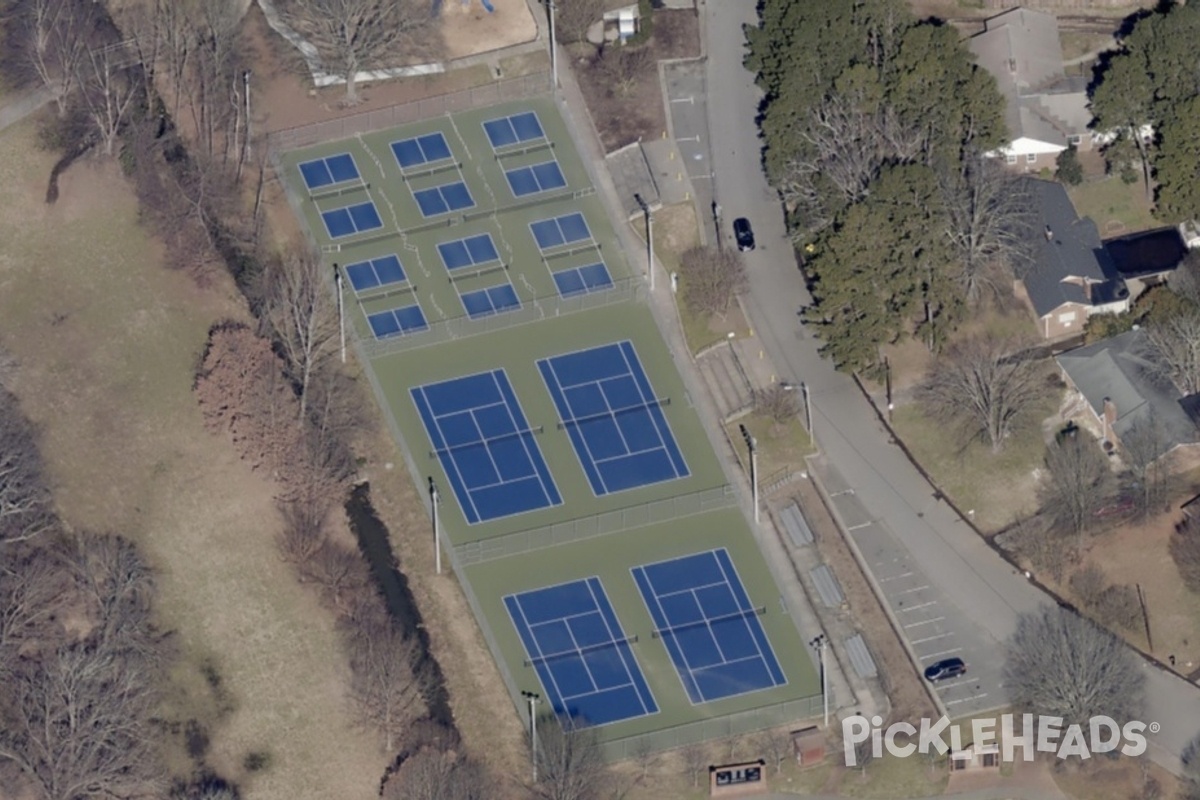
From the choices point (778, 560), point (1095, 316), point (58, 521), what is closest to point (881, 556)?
point (778, 560)

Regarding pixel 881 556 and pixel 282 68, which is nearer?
pixel 881 556

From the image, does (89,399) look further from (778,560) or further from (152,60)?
(778,560)

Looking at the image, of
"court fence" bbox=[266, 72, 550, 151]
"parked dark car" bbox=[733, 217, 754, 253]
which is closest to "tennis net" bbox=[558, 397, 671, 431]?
"parked dark car" bbox=[733, 217, 754, 253]

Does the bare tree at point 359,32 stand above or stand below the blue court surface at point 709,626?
above

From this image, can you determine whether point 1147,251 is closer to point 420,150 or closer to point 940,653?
point 940,653

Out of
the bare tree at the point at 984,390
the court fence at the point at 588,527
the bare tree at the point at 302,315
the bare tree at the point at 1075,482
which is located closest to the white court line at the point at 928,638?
the bare tree at the point at 1075,482

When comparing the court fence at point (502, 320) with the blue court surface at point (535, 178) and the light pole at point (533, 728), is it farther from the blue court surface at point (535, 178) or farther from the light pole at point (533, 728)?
the light pole at point (533, 728)

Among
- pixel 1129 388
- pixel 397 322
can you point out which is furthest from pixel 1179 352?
pixel 397 322
